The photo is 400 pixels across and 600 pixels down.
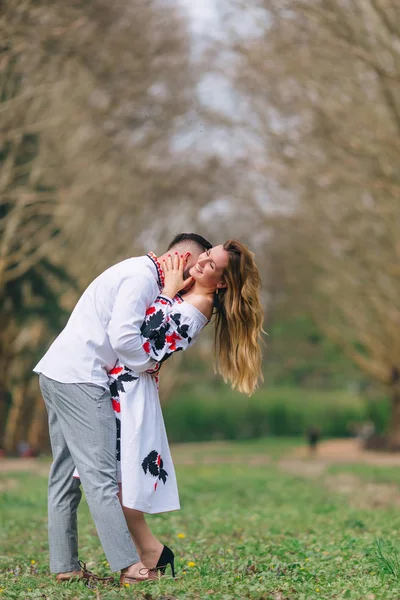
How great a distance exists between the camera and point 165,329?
4914 millimetres

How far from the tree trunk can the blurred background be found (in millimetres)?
68

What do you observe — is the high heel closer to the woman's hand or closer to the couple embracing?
the couple embracing

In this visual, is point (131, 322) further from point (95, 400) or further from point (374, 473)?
point (374, 473)

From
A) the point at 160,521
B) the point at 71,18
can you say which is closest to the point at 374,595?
the point at 160,521

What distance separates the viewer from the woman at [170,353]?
15.9 ft

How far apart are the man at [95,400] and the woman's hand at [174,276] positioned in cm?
4

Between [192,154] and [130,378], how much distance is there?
20602 millimetres

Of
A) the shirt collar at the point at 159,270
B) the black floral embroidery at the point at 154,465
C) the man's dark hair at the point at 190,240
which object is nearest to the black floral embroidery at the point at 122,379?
the black floral embroidery at the point at 154,465

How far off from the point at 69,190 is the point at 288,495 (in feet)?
36.2

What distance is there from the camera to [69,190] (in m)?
21.7

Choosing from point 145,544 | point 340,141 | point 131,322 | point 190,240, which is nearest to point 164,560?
point 145,544

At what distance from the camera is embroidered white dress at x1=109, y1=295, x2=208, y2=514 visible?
483 cm

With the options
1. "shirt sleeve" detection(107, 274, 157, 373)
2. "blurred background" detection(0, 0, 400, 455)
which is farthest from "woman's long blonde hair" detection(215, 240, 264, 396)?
"blurred background" detection(0, 0, 400, 455)

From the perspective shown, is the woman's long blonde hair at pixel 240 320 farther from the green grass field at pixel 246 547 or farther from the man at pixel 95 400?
the green grass field at pixel 246 547
